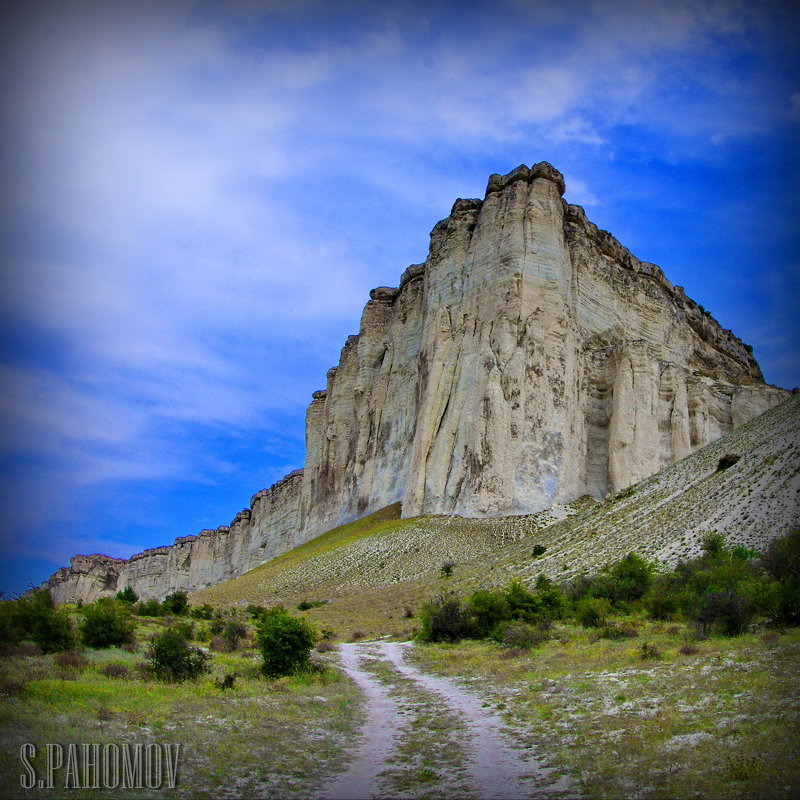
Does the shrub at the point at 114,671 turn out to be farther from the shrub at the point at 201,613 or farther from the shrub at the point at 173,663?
the shrub at the point at 201,613

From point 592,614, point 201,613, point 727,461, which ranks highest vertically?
point 727,461

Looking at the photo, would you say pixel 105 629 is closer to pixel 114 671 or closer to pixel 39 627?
pixel 39 627

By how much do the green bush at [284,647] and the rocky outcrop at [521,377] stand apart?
31.4 metres

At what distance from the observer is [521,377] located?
49.6 metres

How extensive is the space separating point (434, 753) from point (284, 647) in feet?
21.7

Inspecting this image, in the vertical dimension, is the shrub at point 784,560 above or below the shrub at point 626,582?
above

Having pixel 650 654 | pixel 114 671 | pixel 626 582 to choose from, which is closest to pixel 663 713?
pixel 650 654

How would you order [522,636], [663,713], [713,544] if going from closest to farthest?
[663,713] → [522,636] → [713,544]

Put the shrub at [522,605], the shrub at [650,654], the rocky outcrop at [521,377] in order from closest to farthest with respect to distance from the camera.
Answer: the shrub at [650,654]
the shrub at [522,605]
the rocky outcrop at [521,377]

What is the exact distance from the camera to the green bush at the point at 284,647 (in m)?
14.8

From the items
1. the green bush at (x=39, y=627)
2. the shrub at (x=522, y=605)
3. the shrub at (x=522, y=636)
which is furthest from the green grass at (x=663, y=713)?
the green bush at (x=39, y=627)

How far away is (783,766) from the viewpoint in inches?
257

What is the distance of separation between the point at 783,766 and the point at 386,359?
64067mm

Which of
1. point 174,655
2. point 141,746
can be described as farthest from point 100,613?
point 141,746
